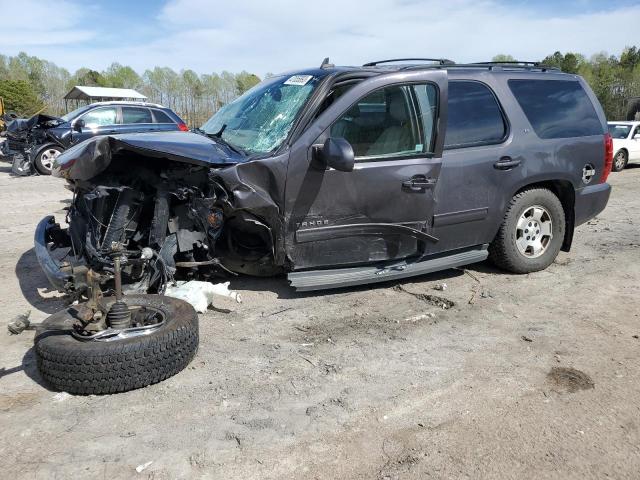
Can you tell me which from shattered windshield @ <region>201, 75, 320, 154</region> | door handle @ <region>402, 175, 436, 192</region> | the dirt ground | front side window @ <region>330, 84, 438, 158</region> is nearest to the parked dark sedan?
shattered windshield @ <region>201, 75, 320, 154</region>

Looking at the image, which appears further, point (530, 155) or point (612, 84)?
point (612, 84)

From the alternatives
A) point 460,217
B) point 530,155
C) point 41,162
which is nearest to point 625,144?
point 530,155

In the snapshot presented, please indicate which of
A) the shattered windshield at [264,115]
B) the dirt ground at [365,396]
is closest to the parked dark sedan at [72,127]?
the shattered windshield at [264,115]

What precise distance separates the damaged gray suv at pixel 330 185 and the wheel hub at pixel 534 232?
15mm

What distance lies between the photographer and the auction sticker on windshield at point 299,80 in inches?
181

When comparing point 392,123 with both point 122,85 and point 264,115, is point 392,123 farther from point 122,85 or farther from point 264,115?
point 122,85

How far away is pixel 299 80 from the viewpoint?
4.70 metres

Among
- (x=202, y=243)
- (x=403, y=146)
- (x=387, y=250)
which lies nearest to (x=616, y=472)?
(x=387, y=250)

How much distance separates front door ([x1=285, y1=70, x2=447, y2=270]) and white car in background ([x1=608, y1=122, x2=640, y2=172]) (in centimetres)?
1295

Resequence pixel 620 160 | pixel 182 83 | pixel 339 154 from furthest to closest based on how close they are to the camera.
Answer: pixel 182 83, pixel 620 160, pixel 339 154

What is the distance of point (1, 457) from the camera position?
255 cm

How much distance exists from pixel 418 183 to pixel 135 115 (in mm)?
11060

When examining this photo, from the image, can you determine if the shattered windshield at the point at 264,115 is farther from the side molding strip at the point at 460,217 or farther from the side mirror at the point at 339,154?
the side molding strip at the point at 460,217

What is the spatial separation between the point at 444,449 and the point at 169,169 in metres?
2.81
